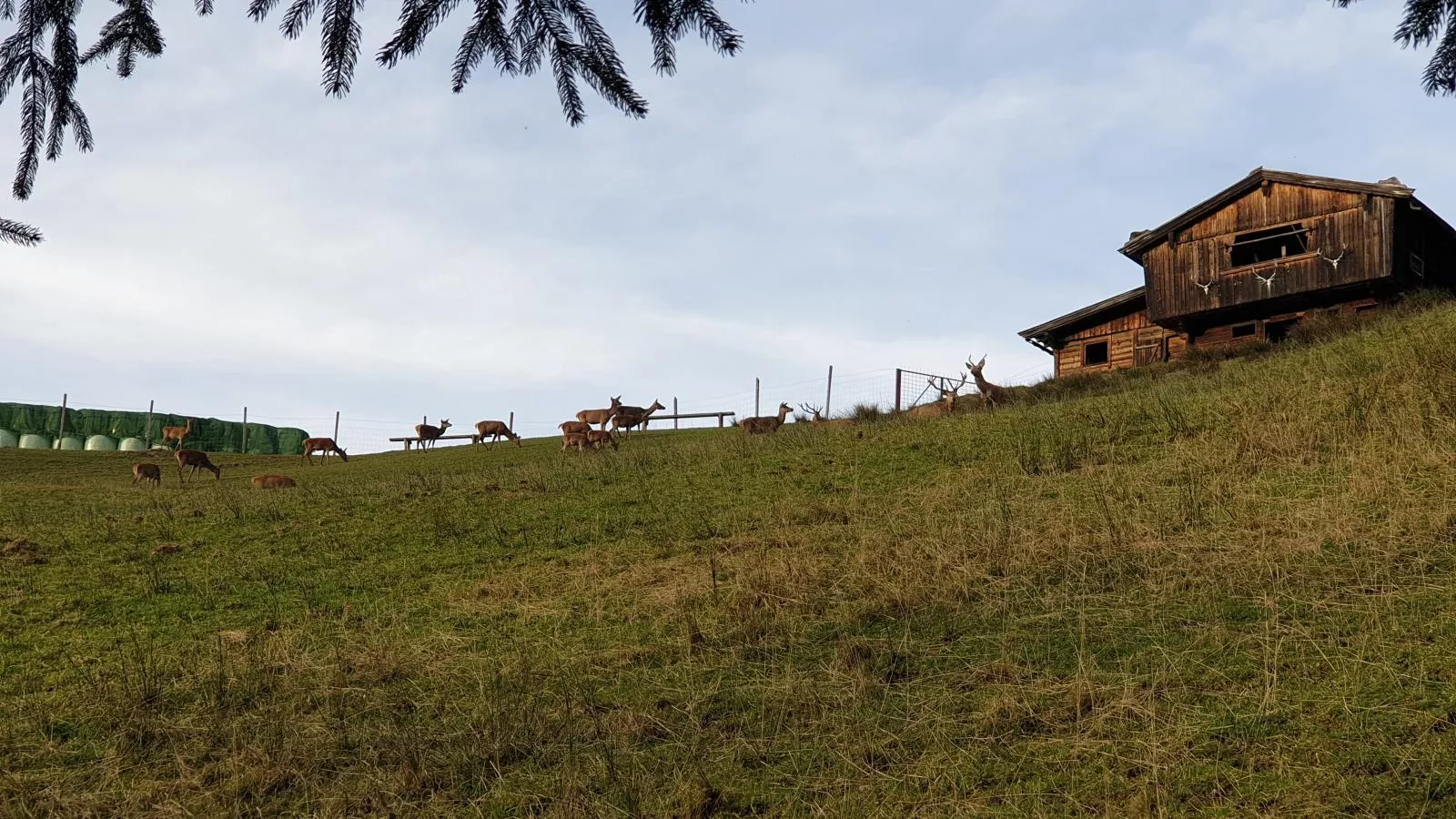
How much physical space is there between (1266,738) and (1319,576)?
3348mm

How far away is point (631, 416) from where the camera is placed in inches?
1534

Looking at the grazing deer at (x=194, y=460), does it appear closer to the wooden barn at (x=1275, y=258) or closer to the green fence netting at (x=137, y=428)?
the green fence netting at (x=137, y=428)

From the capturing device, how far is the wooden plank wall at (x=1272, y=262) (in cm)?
3191

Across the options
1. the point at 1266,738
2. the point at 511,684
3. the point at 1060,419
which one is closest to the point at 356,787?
the point at 511,684

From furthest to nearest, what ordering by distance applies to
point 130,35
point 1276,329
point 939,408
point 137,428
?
1. point 137,428
2. point 1276,329
3. point 939,408
4. point 130,35

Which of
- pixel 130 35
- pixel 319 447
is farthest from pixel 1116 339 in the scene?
pixel 130 35

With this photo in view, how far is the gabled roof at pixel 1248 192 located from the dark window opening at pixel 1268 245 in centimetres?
129

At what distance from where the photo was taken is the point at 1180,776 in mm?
5203

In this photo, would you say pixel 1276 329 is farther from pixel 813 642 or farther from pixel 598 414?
pixel 813 642

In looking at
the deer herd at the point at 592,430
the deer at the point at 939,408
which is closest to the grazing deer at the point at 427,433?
the deer herd at the point at 592,430

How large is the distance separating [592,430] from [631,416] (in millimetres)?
3194

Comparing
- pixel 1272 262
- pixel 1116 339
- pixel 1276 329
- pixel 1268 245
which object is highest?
pixel 1268 245

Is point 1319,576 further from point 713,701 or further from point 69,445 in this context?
point 69,445

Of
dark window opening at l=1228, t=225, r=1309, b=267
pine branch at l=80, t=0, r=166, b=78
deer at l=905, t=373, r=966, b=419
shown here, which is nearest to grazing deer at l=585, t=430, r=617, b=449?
deer at l=905, t=373, r=966, b=419
